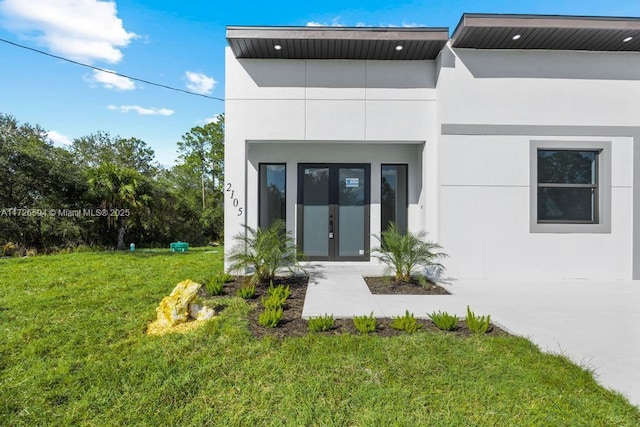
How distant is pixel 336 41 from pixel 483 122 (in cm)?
343

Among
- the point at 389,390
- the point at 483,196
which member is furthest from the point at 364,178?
the point at 389,390

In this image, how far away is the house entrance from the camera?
6742 millimetres

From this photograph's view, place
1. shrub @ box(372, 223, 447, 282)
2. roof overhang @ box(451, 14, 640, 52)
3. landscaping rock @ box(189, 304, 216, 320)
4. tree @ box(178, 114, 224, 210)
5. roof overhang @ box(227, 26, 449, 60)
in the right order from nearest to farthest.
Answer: landscaping rock @ box(189, 304, 216, 320) → roof overhang @ box(451, 14, 640, 52) → shrub @ box(372, 223, 447, 282) → roof overhang @ box(227, 26, 449, 60) → tree @ box(178, 114, 224, 210)

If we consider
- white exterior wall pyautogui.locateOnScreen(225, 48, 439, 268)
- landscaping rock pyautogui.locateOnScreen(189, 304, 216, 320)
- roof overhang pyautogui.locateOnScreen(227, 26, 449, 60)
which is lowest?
landscaping rock pyautogui.locateOnScreen(189, 304, 216, 320)

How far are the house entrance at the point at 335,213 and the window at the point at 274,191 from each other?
1.39ft

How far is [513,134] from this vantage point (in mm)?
5609

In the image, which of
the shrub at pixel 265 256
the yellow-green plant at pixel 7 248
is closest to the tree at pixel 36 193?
the yellow-green plant at pixel 7 248

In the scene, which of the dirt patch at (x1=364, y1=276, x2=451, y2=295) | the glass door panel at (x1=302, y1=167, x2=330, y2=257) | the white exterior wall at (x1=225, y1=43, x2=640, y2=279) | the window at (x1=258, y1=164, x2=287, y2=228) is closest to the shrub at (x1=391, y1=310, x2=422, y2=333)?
the dirt patch at (x1=364, y1=276, x2=451, y2=295)

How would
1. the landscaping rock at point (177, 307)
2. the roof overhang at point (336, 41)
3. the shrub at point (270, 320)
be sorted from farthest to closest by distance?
1. the roof overhang at point (336, 41)
2. the landscaping rock at point (177, 307)
3. the shrub at point (270, 320)

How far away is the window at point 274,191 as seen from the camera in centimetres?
681

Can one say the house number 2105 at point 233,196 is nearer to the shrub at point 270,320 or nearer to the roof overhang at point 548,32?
the shrub at point 270,320

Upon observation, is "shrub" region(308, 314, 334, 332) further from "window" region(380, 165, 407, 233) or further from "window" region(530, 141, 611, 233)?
"window" region(530, 141, 611, 233)

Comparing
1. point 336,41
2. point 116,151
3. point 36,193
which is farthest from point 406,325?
point 116,151

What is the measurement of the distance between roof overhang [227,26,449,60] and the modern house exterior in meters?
0.03
